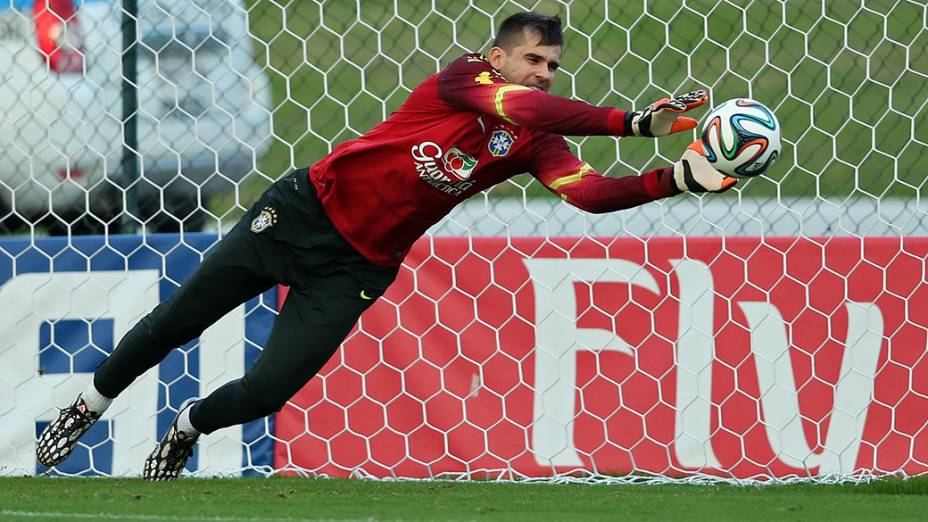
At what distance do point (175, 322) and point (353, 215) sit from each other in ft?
2.31

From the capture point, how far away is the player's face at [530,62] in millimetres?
4738

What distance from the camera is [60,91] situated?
20.7 ft

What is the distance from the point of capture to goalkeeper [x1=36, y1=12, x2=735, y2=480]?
15.6ft

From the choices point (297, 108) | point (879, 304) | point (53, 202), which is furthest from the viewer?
point (297, 108)

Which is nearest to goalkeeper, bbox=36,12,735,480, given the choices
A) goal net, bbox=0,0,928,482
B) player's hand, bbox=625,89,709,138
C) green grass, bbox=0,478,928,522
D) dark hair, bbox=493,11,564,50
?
dark hair, bbox=493,11,564,50

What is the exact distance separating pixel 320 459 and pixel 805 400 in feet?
6.25

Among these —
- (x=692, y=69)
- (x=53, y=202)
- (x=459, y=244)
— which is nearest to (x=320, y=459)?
(x=459, y=244)

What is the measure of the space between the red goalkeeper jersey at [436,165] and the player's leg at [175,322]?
1.14 ft

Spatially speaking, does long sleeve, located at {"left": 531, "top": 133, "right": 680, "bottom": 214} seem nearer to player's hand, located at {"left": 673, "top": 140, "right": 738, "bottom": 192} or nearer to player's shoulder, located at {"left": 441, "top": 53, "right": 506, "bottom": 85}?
player's hand, located at {"left": 673, "top": 140, "right": 738, "bottom": 192}

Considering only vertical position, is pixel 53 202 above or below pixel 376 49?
below

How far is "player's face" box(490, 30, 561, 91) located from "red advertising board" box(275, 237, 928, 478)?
126 centimetres

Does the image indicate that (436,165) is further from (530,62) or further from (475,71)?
(530,62)

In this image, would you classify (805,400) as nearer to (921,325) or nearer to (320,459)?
(921,325)

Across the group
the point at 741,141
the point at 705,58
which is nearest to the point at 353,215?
the point at 741,141
